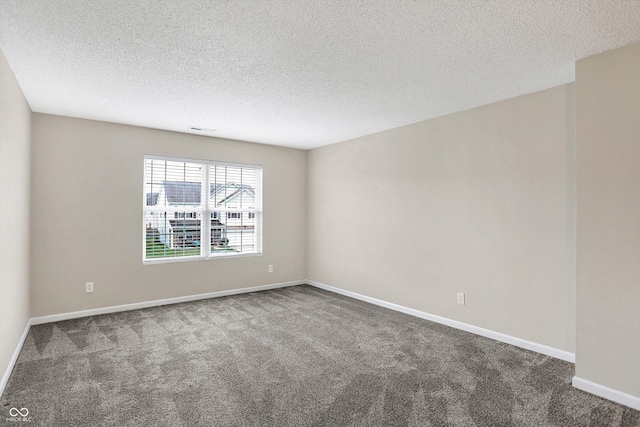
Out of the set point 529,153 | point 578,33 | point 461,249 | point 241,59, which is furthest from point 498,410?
point 241,59

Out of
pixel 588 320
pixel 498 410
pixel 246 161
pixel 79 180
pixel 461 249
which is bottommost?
pixel 498 410

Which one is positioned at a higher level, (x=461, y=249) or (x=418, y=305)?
A: (x=461, y=249)

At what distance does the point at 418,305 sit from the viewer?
4156 millimetres

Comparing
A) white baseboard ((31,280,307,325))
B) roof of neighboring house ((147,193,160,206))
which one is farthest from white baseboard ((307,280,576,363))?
roof of neighboring house ((147,193,160,206))

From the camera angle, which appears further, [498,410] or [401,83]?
[401,83]

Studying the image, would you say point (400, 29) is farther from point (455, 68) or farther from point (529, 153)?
point (529, 153)

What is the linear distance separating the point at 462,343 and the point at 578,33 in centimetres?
267

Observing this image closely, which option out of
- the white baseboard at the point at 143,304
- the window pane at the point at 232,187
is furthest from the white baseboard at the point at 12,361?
the window pane at the point at 232,187

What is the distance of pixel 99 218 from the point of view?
4172 millimetres

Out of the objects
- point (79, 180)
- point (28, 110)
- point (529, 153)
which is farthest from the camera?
point (79, 180)

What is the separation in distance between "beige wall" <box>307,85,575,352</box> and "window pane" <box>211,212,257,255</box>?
59.0 inches

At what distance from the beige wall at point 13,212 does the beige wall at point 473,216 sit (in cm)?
385

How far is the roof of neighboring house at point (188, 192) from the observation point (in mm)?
4733

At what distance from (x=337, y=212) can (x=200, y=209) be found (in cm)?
211
